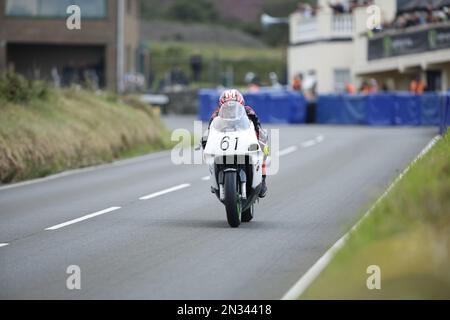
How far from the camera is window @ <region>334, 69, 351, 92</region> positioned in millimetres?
61594

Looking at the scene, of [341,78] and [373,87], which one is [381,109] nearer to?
[373,87]

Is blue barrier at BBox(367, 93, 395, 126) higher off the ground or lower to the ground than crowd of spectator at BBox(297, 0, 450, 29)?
lower

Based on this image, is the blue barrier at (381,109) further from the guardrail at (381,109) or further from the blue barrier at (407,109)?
the blue barrier at (407,109)

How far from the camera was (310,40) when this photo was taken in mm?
64500

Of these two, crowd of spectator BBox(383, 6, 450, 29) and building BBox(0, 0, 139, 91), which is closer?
crowd of spectator BBox(383, 6, 450, 29)

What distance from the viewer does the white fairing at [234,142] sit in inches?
584

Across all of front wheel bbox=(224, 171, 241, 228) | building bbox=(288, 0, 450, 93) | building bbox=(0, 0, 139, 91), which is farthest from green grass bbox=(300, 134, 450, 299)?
building bbox=(0, 0, 139, 91)

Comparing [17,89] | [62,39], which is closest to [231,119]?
[17,89]

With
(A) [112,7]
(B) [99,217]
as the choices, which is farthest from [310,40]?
(B) [99,217]

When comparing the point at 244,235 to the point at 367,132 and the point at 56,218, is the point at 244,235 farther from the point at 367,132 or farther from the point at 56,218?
the point at 367,132

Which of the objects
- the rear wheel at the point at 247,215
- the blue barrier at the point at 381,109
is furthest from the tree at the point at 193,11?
the rear wheel at the point at 247,215

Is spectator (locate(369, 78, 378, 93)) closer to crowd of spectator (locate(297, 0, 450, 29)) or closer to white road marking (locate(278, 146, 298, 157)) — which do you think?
crowd of spectator (locate(297, 0, 450, 29))

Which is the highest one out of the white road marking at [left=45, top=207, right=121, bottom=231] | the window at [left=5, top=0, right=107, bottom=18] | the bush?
the window at [left=5, top=0, right=107, bottom=18]
